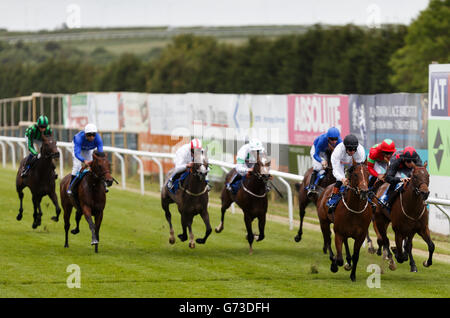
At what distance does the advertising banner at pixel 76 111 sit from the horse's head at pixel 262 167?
16686 mm

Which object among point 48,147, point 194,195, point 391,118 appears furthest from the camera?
point 391,118

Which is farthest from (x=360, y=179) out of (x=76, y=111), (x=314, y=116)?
(x=76, y=111)

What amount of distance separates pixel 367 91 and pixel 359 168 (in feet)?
116

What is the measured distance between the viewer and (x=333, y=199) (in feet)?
38.7

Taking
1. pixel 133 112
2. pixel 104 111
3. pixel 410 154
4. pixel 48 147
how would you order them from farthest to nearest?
pixel 104 111 → pixel 133 112 → pixel 48 147 → pixel 410 154

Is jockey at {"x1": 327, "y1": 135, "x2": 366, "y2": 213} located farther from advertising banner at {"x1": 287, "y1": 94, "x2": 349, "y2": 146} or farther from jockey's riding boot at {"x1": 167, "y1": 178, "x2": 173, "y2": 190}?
advertising banner at {"x1": 287, "y1": 94, "x2": 349, "y2": 146}

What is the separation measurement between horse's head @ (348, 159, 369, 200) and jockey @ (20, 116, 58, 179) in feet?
20.5

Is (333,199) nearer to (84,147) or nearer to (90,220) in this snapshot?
(90,220)

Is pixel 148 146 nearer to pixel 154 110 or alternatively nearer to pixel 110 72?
pixel 154 110

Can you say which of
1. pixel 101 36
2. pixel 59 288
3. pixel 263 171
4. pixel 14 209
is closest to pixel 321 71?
pixel 14 209

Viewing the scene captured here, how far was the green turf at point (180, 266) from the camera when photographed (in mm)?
10688

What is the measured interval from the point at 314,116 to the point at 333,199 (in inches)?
284

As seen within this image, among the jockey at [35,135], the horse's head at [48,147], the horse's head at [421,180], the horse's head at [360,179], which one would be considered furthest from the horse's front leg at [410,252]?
the jockey at [35,135]
